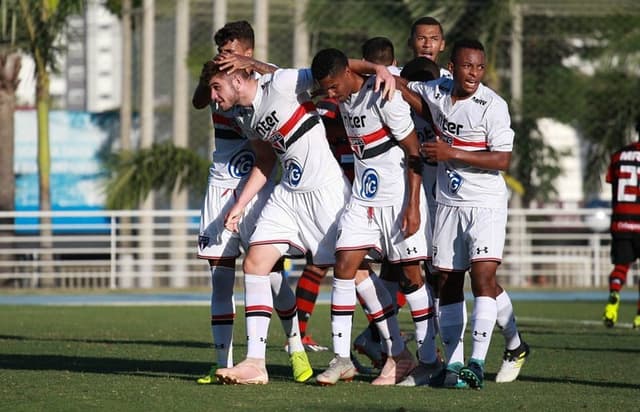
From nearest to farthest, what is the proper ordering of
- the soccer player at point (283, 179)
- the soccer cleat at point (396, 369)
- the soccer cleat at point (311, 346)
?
the soccer player at point (283, 179)
the soccer cleat at point (396, 369)
the soccer cleat at point (311, 346)

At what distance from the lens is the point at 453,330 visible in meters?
8.76

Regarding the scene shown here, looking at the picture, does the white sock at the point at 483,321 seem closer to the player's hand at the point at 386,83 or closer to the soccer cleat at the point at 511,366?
the soccer cleat at the point at 511,366

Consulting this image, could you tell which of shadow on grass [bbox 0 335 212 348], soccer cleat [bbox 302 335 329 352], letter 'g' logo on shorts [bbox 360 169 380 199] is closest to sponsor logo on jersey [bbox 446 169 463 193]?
letter 'g' logo on shorts [bbox 360 169 380 199]

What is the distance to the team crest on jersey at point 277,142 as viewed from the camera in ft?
27.9

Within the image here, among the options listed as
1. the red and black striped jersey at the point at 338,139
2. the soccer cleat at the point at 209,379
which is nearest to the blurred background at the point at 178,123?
the red and black striped jersey at the point at 338,139

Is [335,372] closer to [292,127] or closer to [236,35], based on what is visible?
[292,127]

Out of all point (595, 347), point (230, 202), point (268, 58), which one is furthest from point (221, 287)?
point (268, 58)

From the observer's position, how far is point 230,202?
8.91m

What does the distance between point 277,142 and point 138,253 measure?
60.9 ft

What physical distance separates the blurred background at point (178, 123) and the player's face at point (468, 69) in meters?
16.2

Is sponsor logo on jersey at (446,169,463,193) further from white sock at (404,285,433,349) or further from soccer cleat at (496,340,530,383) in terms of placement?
soccer cleat at (496,340,530,383)

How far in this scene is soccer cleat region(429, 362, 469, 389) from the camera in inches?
330

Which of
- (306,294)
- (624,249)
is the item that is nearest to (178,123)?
(624,249)

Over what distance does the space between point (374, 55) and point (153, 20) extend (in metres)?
19.1
